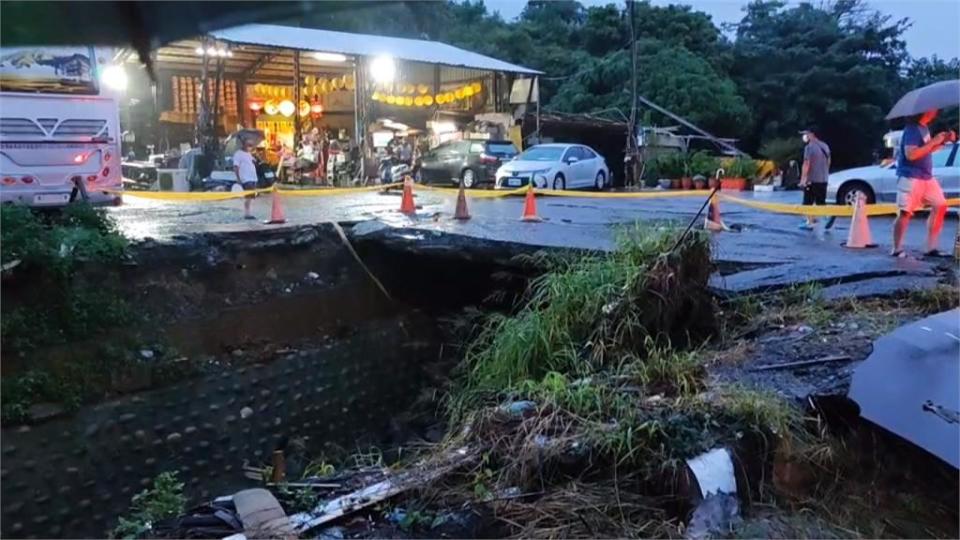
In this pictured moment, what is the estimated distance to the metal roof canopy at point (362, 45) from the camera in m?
23.7

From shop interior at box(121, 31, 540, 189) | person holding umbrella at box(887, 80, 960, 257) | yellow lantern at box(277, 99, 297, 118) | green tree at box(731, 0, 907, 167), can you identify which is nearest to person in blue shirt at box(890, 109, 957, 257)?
person holding umbrella at box(887, 80, 960, 257)

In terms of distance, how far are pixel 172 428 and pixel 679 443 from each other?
5.70m

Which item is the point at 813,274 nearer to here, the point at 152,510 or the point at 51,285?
the point at 152,510

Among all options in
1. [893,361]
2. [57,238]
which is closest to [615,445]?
[893,361]

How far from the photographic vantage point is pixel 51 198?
33.6 feet

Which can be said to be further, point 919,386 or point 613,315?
point 613,315

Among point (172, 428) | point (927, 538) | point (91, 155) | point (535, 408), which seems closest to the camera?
point (927, 538)

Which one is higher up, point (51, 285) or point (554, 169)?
point (554, 169)

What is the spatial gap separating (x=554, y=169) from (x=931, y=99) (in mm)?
14457

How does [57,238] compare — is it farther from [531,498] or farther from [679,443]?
[679,443]

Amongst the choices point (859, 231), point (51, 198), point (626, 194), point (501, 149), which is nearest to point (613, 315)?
point (859, 231)

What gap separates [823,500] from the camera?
3965mm

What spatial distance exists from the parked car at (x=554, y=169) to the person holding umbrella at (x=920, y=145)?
13.1m

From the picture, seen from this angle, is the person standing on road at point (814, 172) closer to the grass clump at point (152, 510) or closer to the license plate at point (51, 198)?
the grass clump at point (152, 510)
